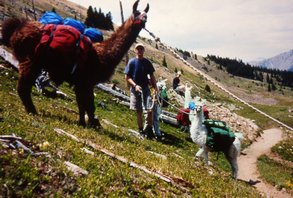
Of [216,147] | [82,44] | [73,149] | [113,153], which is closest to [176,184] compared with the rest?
[113,153]

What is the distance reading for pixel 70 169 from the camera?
203 inches

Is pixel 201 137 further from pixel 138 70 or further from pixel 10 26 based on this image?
pixel 10 26

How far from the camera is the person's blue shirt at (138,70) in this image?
12.4 meters

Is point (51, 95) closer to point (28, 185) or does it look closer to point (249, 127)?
point (28, 185)

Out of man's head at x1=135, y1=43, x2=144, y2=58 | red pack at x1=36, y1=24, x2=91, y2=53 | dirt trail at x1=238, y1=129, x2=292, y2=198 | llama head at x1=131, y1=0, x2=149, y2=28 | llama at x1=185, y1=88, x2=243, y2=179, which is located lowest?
dirt trail at x1=238, y1=129, x2=292, y2=198

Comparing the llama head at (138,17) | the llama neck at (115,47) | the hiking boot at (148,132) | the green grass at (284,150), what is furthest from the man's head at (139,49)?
the green grass at (284,150)

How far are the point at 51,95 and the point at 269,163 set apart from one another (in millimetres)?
15150

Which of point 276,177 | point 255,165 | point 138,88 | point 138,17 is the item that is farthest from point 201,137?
point 255,165

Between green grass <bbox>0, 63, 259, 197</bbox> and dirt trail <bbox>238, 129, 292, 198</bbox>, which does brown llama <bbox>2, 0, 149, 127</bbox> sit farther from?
dirt trail <bbox>238, 129, 292, 198</bbox>

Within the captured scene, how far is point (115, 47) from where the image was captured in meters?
9.39

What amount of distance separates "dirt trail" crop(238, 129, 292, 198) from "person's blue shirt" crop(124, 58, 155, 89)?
229 inches

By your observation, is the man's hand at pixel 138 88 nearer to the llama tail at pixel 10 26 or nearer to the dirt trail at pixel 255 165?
the llama tail at pixel 10 26

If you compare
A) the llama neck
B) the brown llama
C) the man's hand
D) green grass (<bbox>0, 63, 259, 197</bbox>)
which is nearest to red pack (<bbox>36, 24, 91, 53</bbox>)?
the brown llama

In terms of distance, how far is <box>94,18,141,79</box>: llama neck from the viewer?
9.29m
